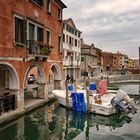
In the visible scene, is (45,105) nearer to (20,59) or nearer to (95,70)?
(20,59)

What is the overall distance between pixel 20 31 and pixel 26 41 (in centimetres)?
94

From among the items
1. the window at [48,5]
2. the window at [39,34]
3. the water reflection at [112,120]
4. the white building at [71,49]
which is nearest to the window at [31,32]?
the window at [39,34]

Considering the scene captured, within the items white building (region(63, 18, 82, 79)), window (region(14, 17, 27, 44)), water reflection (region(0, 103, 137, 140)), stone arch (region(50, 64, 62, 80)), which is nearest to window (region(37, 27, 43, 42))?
window (region(14, 17, 27, 44))

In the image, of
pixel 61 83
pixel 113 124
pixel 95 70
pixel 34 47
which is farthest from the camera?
pixel 95 70

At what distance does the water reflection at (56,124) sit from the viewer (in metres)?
14.8

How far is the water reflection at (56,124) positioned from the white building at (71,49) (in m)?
20.8

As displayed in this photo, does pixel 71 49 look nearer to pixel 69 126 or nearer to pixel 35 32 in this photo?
pixel 35 32

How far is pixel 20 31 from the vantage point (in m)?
18.9

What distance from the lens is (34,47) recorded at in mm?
20203

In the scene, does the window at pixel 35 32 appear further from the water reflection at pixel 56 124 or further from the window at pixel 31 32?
the water reflection at pixel 56 124

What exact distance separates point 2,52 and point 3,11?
2.52m

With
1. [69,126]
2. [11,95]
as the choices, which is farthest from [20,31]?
[69,126]

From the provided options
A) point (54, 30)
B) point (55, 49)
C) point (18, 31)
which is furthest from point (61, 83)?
point (18, 31)

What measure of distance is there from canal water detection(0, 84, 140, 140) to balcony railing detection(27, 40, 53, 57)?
4444 mm
